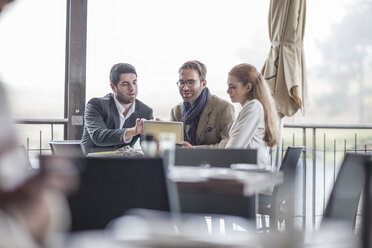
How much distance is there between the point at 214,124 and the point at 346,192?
1.96 metres

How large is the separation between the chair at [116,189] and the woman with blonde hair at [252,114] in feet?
6.13

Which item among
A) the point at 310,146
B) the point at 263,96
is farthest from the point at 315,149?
the point at 263,96

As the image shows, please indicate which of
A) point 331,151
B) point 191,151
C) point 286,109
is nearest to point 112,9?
point 286,109

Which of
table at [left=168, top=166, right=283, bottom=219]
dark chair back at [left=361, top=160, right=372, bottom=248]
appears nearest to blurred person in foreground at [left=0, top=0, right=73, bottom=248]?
dark chair back at [left=361, top=160, right=372, bottom=248]

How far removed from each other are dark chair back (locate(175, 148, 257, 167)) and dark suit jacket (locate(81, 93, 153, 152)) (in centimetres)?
111

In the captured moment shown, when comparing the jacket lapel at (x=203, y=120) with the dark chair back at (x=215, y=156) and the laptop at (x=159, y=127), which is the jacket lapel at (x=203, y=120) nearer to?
the laptop at (x=159, y=127)

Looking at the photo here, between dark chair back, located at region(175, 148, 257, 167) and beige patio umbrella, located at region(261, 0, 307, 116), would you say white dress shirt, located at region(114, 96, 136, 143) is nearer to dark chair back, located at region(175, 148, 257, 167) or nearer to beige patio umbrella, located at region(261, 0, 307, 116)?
Result: beige patio umbrella, located at region(261, 0, 307, 116)

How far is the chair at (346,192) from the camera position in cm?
239

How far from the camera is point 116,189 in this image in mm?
1955

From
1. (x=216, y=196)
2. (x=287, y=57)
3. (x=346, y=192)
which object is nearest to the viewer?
(x=346, y=192)

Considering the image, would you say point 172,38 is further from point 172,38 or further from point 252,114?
point 252,114

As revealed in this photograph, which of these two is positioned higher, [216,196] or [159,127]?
[159,127]

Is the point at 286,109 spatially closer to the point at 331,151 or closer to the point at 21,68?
the point at 331,151

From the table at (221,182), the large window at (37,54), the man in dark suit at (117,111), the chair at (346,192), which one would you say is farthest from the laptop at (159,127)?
the large window at (37,54)
